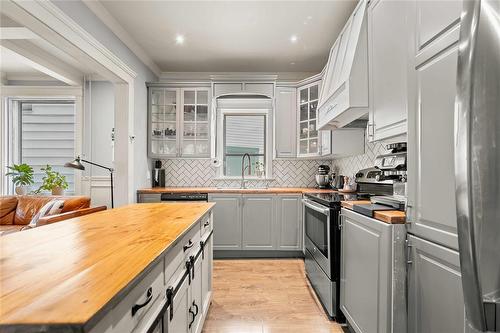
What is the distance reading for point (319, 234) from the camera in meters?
2.57

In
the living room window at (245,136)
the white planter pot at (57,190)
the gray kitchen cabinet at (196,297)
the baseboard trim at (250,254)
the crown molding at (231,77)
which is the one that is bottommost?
the baseboard trim at (250,254)

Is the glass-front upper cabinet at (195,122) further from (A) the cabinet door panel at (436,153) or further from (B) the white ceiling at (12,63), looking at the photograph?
(A) the cabinet door panel at (436,153)

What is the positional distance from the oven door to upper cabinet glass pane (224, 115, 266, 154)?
1845mm

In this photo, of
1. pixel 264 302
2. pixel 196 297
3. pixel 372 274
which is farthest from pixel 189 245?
pixel 264 302

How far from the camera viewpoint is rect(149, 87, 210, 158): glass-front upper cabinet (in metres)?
4.27

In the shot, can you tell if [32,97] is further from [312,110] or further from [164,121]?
[312,110]

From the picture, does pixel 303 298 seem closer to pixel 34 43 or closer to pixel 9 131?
pixel 34 43

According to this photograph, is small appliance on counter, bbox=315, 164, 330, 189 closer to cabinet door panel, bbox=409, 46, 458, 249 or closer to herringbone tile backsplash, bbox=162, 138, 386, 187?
herringbone tile backsplash, bbox=162, 138, 386, 187

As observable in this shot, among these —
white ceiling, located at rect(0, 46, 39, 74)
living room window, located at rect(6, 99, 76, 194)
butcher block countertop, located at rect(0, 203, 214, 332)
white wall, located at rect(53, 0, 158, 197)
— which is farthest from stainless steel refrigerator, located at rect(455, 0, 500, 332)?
living room window, located at rect(6, 99, 76, 194)

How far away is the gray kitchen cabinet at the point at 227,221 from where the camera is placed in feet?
12.6

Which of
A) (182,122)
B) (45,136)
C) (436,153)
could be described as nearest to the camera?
(436,153)

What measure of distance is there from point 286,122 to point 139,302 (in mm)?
3691

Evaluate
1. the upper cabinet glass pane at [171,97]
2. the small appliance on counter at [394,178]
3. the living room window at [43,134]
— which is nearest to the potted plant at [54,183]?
the living room window at [43,134]

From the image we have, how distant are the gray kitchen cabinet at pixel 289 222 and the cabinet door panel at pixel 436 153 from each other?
8.40 feet
